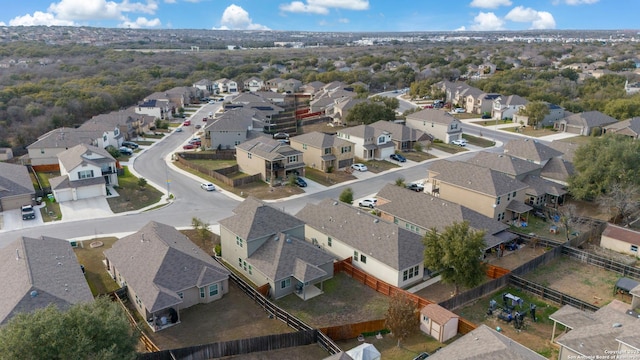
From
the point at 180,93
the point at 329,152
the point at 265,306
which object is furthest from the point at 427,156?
the point at 180,93

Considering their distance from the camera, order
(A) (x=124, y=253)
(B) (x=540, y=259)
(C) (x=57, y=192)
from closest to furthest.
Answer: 1. (A) (x=124, y=253)
2. (B) (x=540, y=259)
3. (C) (x=57, y=192)

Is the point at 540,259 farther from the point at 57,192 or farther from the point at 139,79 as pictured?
the point at 139,79

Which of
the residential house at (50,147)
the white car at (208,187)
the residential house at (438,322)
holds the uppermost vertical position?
the residential house at (50,147)

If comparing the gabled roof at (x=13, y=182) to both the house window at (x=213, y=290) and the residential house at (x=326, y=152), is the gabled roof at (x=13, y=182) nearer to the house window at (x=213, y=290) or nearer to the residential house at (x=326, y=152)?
the house window at (x=213, y=290)

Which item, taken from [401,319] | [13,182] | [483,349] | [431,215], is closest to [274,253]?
[401,319]

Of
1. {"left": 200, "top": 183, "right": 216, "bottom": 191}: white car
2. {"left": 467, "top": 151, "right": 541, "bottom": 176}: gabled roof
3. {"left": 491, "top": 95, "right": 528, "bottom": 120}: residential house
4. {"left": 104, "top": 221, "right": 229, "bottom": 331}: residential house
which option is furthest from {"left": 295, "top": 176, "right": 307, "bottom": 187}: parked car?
{"left": 491, "top": 95, "right": 528, "bottom": 120}: residential house

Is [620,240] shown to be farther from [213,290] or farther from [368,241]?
[213,290]

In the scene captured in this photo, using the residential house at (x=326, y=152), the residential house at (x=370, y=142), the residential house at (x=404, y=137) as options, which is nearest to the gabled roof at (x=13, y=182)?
the residential house at (x=326, y=152)
